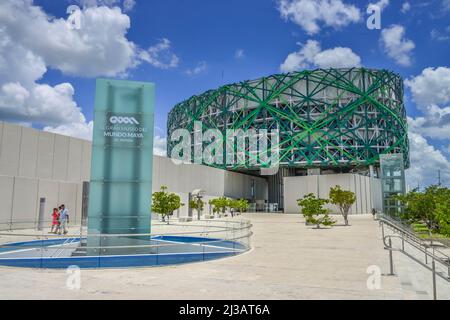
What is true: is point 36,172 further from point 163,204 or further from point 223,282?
point 223,282

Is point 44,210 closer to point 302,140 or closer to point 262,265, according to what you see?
point 262,265

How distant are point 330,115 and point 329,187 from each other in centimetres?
1380

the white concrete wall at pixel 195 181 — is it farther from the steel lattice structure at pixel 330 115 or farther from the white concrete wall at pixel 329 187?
the white concrete wall at pixel 329 187

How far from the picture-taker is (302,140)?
2633 inches

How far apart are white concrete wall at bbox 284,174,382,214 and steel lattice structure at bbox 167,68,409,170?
507 centimetres

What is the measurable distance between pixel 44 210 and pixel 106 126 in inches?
597

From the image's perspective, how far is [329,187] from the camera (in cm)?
5953

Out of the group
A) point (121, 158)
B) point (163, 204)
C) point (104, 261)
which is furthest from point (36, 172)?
point (104, 261)

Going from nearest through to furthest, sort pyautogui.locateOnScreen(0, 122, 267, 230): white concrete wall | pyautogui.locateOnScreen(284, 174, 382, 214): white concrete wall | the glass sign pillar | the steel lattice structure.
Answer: the glass sign pillar < pyautogui.locateOnScreen(0, 122, 267, 230): white concrete wall < pyautogui.locateOnScreen(284, 174, 382, 214): white concrete wall < the steel lattice structure

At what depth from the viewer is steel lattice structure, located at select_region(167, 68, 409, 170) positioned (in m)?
65.2

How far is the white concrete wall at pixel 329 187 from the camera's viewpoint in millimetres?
58938

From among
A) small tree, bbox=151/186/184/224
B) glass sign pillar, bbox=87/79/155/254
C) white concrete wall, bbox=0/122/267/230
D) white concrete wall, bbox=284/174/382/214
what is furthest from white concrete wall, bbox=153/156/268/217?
glass sign pillar, bbox=87/79/155/254

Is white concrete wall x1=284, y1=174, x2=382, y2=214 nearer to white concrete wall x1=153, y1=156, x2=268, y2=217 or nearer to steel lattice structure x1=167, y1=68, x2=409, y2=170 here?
steel lattice structure x1=167, y1=68, x2=409, y2=170

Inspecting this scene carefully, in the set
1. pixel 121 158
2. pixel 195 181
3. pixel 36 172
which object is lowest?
pixel 121 158
